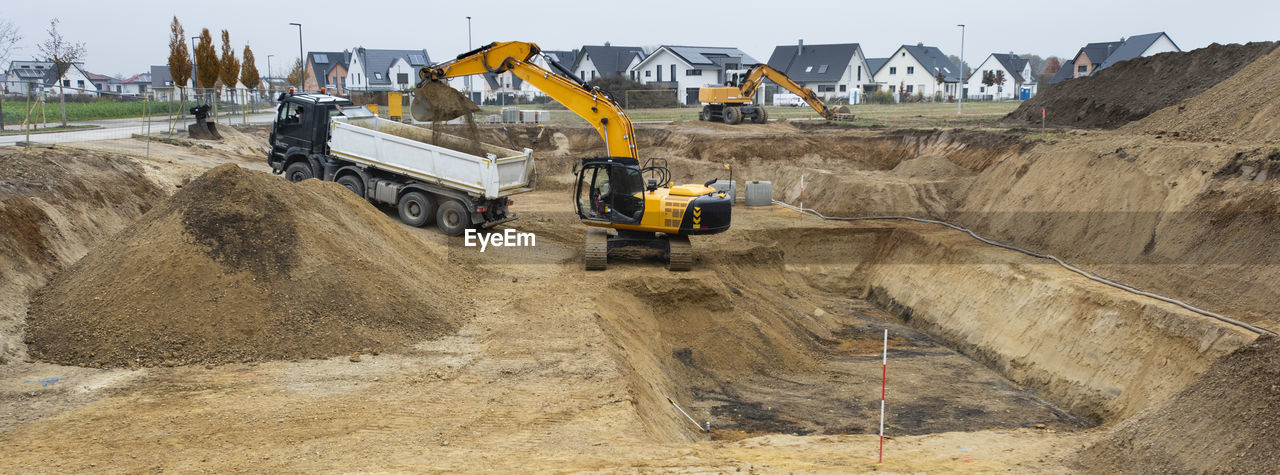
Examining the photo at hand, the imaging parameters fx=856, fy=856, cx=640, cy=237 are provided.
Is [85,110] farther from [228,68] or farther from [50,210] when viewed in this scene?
[50,210]

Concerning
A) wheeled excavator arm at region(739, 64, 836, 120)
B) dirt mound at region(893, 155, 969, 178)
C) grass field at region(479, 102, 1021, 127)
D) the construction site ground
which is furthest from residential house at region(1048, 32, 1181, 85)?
the construction site ground

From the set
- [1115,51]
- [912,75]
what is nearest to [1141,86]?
[1115,51]

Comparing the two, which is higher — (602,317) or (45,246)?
(45,246)

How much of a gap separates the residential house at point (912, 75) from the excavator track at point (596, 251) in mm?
63446

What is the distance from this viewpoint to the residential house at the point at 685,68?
65938 mm

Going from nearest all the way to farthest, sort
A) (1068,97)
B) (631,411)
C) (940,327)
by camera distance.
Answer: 1. (631,411)
2. (940,327)
3. (1068,97)

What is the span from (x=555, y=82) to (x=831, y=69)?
197 ft

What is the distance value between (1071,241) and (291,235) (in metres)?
14.3

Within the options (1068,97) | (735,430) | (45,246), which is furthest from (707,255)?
(1068,97)

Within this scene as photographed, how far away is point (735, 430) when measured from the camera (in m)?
11.3

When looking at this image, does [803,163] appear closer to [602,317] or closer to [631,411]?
[602,317]

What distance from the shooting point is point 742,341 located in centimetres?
1391

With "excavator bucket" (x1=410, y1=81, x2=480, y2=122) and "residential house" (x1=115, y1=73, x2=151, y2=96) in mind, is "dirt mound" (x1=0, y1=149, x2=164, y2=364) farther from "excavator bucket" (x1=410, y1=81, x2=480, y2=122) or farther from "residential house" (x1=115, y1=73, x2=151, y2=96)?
"residential house" (x1=115, y1=73, x2=151, y2=96)

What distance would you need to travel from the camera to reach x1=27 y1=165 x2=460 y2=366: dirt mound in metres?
10.1
